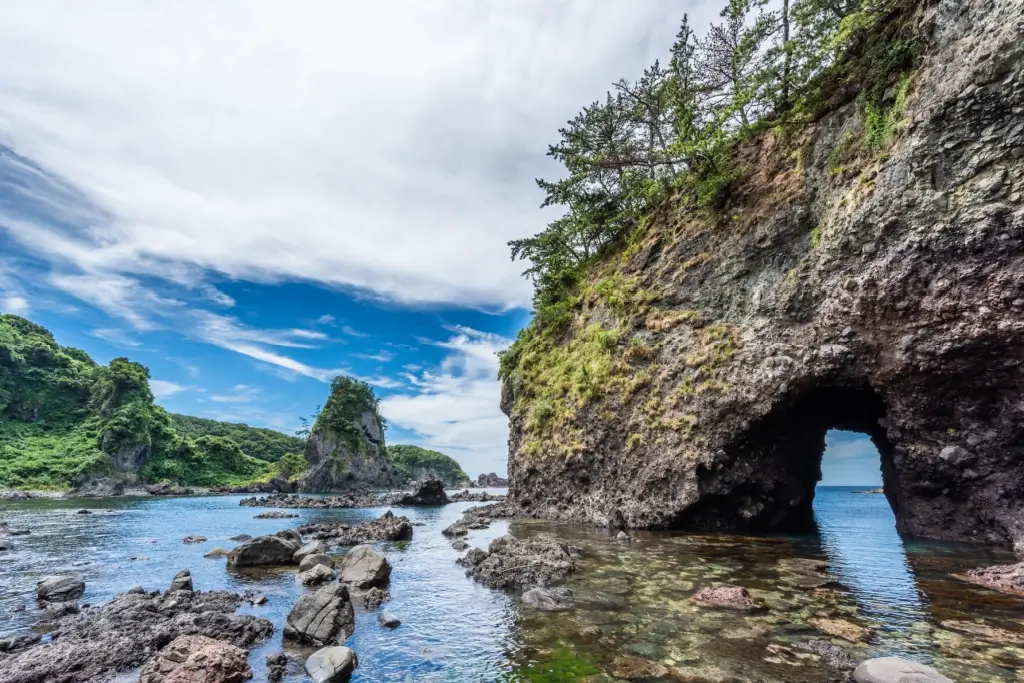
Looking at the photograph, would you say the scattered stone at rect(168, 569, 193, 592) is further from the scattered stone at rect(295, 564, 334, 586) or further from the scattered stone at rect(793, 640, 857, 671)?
the scattered stone at rect(793, 640, 857, 671)

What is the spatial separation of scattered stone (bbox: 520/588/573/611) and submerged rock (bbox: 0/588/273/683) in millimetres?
5269

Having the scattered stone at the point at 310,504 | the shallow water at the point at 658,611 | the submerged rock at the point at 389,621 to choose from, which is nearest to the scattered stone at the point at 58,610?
the shallow water at the point at 658,611

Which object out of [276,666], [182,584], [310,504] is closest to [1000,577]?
[276,666]

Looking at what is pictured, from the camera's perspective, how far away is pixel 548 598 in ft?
33.3

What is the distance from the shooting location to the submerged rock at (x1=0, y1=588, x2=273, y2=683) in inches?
256

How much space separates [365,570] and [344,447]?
90937mm

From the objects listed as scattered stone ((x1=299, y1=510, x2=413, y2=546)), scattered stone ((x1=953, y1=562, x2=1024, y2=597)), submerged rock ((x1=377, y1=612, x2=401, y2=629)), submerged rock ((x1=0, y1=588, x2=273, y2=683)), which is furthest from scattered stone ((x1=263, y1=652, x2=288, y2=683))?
scattered stone ((x1=299, y1=510, x2=413, y2=546))

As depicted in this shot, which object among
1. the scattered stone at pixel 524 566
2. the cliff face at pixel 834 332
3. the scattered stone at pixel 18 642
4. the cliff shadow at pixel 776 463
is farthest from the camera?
the cliff shadow at pixel 776 463

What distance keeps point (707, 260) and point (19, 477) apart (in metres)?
92.4

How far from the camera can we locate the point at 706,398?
64.5 ft

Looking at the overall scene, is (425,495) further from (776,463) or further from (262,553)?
(776,463)

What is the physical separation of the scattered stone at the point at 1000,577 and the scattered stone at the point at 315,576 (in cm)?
1642

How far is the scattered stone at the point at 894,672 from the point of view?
5.59 metres

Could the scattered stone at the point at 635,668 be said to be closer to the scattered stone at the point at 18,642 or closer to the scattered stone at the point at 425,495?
the scattered stone at the point at 18,642
